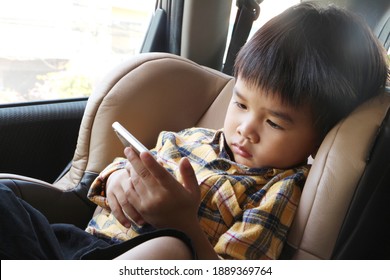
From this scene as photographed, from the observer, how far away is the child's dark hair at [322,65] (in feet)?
3.09

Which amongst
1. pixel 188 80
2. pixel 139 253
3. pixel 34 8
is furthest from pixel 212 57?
pixel 139 253

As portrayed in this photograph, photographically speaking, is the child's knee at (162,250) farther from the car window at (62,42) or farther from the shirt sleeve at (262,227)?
the car window at (62,42)

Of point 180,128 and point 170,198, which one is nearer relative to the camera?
point 170,198

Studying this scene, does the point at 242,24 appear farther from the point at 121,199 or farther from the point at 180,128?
the point at 121,199

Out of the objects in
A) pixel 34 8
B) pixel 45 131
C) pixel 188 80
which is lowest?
pixel 45 131

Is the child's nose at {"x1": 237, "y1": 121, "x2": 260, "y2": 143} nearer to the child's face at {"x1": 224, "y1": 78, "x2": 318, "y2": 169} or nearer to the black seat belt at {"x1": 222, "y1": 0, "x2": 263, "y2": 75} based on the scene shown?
the child's face at {"x1": 224, "y1": 78, "x2": 318, "y2": 169}

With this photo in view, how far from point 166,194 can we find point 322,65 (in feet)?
1.45

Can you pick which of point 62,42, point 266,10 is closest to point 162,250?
point 62,42

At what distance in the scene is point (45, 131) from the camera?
1450mm

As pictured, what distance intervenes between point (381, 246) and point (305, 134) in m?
0.29

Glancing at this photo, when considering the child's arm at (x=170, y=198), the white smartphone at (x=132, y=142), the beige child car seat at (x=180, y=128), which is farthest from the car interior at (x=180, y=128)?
the white smartphone at (x=132, y=142)

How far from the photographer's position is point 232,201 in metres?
0.97
